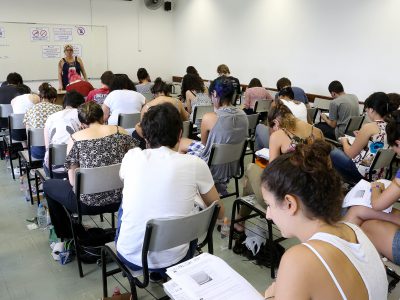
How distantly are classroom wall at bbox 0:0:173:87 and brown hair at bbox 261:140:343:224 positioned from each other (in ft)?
26.8

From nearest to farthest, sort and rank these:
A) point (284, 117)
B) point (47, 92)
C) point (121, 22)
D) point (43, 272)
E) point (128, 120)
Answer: point (43, 272), point (284, 117), point (47, 92), point (128, 120), point (121, 22)

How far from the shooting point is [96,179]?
7.32 ft

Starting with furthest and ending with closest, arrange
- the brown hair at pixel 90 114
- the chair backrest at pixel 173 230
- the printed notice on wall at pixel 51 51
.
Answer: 1. the printed notice on wall at pixel 51 51
2. the brown hair at pixel 90 114
3. the chair backrest at pixel 173 230

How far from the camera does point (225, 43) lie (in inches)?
315

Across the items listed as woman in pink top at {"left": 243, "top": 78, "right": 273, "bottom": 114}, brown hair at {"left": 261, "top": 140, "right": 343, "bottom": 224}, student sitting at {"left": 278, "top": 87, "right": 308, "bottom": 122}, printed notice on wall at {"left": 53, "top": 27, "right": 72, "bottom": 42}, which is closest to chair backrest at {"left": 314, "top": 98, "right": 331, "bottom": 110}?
woman in pink top at {"left": 243, "top": 78, "right": 273, "bottom": 114}

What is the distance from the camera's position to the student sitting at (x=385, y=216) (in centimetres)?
186

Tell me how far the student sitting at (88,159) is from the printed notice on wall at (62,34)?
256 inches

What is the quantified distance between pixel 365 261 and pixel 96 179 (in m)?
1.71

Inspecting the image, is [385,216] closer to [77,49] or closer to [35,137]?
[35,137]

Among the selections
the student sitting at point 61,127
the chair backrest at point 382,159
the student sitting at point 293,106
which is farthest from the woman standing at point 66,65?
the chair backrest at point 382,159

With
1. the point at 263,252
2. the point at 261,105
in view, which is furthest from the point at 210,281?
the point at 261,105

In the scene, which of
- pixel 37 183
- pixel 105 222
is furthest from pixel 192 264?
pixel 37 183

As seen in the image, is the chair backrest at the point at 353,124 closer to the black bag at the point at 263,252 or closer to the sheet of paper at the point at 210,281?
A: the black bag at the point at 263,252

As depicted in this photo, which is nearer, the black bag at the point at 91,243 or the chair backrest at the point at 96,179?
the chair backrest at the point at 96,179
